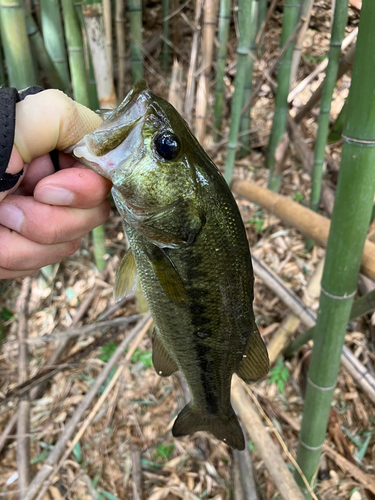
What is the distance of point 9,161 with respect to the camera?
71cm

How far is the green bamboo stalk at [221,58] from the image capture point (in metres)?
2.39

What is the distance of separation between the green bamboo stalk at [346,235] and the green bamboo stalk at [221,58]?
5.78 ft

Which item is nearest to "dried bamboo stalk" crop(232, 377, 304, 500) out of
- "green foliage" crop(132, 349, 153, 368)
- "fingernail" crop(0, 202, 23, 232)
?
"green foliage" crop(132, 349, 153, 368)

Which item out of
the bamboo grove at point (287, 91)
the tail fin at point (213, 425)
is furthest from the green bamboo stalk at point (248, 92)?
the tail fin at point (213, 425)

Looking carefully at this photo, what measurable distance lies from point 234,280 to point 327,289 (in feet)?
1.64

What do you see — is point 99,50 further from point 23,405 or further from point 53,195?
point 23,405

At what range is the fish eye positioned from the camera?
0.76 meters

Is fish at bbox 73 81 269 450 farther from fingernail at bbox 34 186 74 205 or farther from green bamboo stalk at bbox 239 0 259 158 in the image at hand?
green bamboo stalk at bbox 239 0 259 158

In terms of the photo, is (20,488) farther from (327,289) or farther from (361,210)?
(361,210)

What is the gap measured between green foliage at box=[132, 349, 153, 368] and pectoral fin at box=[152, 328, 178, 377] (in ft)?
3.80

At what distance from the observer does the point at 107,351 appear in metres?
2.28

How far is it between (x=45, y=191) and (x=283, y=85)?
7.37 ft

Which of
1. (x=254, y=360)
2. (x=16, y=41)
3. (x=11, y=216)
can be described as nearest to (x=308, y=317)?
(x=254, y=360)

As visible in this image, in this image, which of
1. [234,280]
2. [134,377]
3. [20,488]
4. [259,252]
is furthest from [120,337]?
[234,280]
